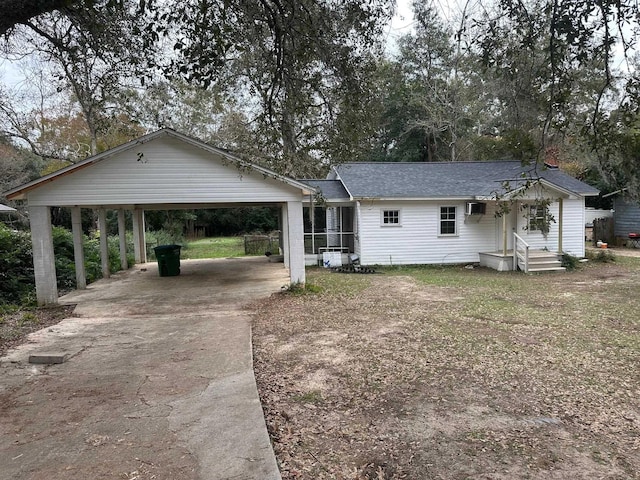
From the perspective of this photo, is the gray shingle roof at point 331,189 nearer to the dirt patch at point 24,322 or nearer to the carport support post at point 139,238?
the carport support post at point 139,238

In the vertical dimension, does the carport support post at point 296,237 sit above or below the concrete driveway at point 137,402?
Result: above

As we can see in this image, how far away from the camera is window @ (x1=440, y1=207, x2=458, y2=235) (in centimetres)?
1557

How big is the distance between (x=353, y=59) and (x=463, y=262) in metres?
11.5

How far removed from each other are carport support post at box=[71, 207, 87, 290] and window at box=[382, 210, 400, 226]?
9569 mm

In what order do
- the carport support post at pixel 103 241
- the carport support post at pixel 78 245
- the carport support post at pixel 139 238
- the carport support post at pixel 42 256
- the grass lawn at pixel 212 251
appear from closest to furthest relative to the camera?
1. the carport support post at pixel 42 256
2. the carport support post at pixel 78 245
3. the carport support post at pixel 103 241
4. the carport support post at pixel 139 238
5. the grass lawn at pixel 212 251

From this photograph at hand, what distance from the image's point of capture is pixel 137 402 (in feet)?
13.1

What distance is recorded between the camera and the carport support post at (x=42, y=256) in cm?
890

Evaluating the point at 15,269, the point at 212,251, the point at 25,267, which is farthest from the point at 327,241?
the point at 15,269

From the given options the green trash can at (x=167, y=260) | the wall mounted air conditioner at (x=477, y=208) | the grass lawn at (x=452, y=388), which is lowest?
the grass lawn at (x=452, y=388)

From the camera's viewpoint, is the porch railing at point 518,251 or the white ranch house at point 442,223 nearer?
the porch railing at point 518,251

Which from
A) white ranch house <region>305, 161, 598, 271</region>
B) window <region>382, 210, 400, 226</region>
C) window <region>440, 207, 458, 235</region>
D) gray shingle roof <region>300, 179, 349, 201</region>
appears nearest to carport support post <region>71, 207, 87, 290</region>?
white ranch house <region>305, 161, 598, 271</region>

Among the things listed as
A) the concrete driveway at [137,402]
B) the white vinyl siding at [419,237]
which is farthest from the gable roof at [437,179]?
the concrete driveway at [137,402]

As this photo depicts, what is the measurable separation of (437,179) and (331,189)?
4.18 meters

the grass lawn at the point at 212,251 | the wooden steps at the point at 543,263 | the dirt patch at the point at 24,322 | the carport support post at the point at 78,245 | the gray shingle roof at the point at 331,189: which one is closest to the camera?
the dirt patch at the point at 24,322
